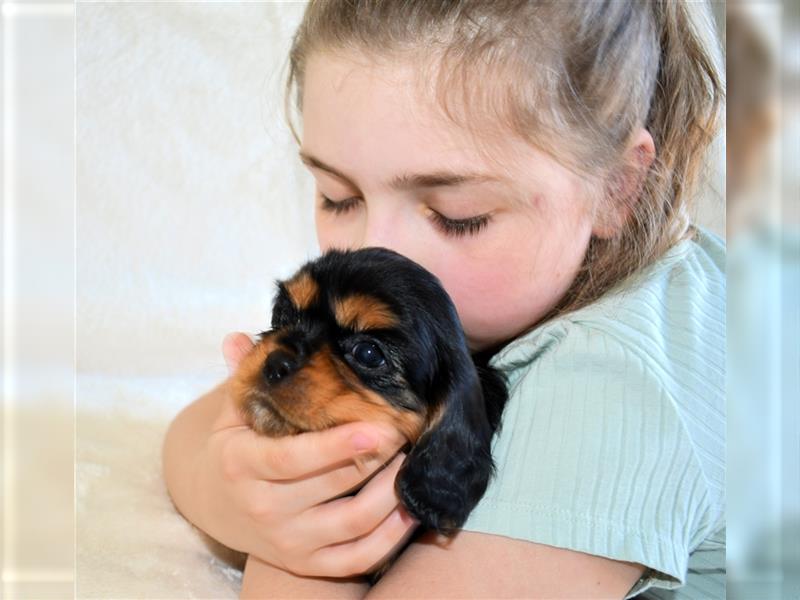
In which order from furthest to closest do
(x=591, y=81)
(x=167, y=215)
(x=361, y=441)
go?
(x=167, y=215), (x=591, y=81), (x=361, y=441)

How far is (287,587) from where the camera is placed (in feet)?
3.32

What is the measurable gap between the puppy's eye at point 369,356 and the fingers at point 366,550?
0.54 ft

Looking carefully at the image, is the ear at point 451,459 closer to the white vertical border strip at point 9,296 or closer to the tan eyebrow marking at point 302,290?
the tan eyebrow marking at point 302,290

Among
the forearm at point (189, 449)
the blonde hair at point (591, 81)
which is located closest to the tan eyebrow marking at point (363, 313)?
the blonde hair at point (591, 81)

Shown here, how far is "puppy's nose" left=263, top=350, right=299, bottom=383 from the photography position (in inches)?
33.7

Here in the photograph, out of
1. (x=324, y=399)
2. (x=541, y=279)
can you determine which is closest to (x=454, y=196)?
(x=541, y=279)

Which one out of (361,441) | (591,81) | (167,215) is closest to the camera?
(361,441)

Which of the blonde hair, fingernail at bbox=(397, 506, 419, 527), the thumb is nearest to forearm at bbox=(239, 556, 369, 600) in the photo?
fingernail at bbox=(397, 506, 419, 527)

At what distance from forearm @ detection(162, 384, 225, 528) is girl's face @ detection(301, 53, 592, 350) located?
1.13 ft

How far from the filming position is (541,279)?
1.00 meters

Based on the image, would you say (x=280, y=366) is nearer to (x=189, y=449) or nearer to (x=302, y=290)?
(x=302, y=290)

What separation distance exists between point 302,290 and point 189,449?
39cm

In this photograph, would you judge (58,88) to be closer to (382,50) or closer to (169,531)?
(382,50)

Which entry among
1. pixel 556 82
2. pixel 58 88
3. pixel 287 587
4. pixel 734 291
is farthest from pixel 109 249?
pixel 734 291
